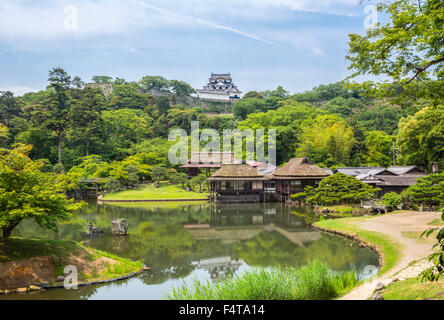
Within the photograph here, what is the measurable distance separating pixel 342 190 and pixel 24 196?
18143 millimetres


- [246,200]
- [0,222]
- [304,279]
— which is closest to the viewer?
[304,279]

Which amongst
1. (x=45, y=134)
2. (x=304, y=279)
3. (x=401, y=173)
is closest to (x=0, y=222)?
(x=304, y=279)

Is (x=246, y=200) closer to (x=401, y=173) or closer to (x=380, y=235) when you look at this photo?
(x=401, y=173)

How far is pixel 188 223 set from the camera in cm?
1786

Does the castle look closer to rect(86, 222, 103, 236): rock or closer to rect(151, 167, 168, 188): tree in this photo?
rect(151, 167, 168, 188): tree

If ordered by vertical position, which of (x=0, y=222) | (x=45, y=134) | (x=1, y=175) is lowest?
(x=0, y=222)

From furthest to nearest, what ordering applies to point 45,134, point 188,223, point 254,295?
point 45,134 < point 188,223 < point 254,295

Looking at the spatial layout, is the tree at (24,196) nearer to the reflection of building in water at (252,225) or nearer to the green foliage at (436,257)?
the reflection of building in water at (252,225)

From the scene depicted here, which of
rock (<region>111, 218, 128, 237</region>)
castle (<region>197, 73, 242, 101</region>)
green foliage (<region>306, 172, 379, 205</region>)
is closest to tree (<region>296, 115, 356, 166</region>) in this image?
green foliage (<region>306, 172, 379, 205</region>)

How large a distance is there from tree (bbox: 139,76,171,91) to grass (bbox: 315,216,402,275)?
57817 millimetres

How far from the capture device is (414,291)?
5352mm

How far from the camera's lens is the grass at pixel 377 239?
955 centimetres

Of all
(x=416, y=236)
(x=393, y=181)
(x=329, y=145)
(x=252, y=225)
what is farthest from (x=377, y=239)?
(x=329, y=145)
